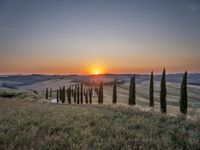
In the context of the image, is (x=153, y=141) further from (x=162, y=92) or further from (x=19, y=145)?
(x=162, y=92)

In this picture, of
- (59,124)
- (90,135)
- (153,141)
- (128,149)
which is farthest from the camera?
(59,124)

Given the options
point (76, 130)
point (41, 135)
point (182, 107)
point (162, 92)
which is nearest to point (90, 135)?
Answer: point (76, 130)

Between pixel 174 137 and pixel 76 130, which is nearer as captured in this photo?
pixel 174 137

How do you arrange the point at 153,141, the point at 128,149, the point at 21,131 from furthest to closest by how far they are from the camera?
the point at 21,131
the point at 153,141
the point at 128,149

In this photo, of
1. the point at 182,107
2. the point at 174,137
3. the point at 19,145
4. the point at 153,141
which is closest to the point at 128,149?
the point at 153,141

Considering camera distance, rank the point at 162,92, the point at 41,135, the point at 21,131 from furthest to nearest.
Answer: the point at 162,92 → the point at 21,131 → the point at 41,135

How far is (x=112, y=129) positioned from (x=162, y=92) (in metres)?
31.8

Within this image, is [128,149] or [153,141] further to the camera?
[153,141]

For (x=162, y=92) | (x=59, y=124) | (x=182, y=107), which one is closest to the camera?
(x=59, y=124)

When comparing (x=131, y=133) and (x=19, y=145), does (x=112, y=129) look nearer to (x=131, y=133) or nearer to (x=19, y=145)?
(x=131, y=133)

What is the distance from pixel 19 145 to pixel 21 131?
2073 millimetres

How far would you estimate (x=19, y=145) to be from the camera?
9102 mm

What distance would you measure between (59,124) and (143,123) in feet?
11.7

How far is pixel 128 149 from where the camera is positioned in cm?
806
